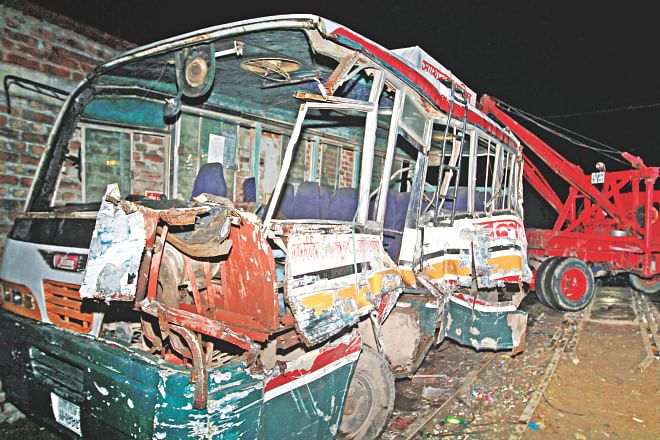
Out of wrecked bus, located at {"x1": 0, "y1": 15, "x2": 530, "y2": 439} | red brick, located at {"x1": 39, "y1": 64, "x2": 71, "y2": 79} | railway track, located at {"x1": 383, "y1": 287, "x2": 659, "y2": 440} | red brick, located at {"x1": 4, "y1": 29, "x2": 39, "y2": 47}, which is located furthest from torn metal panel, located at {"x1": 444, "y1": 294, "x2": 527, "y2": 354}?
red brick, located at {"x1": 4, "y1": 29, "x2": 39, "y2": 47}

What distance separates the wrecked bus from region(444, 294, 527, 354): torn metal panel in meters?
0.02

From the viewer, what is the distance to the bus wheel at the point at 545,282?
7867 mm

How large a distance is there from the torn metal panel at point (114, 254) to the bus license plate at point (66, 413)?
880 mm

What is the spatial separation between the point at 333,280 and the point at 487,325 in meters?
2.47

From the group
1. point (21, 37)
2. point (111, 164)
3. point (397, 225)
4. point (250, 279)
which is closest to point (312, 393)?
point (250, 279)

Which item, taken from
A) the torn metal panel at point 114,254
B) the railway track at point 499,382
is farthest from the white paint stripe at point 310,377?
the railway track at point 499,382

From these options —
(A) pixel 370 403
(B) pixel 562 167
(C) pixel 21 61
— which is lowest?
(A) pixel 370 403

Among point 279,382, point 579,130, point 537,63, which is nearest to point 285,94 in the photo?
point 279,382

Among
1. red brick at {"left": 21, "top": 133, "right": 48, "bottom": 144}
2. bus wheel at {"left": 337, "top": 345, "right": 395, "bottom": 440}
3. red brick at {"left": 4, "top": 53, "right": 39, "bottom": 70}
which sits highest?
red brick at {"left": 4, "top": 53, "right": 39, "bottom": 70}

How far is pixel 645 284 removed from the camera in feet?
31.9

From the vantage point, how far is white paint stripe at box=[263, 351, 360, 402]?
2.24m

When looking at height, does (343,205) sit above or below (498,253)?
above

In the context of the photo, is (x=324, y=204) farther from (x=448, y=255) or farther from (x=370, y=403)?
(x=370, y=403)

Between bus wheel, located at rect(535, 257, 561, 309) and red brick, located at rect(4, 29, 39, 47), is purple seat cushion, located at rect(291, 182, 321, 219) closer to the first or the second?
red brick, located at rect(4, 29, 39, 47)
